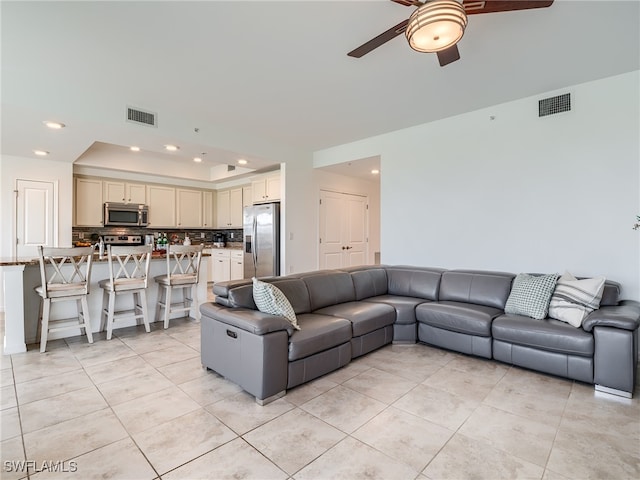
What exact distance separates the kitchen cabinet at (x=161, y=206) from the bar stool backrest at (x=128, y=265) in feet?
9.71

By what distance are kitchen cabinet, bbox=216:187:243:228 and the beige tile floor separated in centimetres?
480

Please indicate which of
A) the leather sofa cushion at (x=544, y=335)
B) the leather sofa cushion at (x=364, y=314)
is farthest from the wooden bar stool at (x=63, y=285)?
the leather sofa cushion at (x=544, y=335)

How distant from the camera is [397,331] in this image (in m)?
3.63

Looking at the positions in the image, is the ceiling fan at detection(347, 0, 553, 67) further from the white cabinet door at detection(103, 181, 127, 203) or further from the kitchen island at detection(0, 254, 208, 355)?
the white cabinet door at detection(103, 181, 127, 203)

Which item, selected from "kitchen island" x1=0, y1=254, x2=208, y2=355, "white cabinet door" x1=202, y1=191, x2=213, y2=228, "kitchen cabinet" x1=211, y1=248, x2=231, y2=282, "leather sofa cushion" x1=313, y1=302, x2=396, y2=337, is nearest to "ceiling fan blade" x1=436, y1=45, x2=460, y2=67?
"leather sofa cushion" x1=313, y1=302, x2=396, y2=337

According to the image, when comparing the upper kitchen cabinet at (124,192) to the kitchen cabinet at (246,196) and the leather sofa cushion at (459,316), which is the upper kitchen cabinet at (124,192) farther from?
the leather sofa cushion at (459,316)

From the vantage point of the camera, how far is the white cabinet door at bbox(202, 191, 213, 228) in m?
7.90

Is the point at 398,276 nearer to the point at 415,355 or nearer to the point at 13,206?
the point at 415,355

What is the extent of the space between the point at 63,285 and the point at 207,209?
4.71 meters

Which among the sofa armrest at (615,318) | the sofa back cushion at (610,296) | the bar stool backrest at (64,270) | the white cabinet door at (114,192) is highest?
the white cabinet door at (114,192)

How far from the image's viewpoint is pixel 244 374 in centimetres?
244

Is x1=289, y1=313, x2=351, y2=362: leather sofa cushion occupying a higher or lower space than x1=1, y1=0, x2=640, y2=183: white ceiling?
lower

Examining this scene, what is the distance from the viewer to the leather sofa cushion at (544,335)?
259 centimetres

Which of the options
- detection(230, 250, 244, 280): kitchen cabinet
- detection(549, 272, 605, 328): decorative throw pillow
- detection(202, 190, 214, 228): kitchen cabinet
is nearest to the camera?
detection(549, 272, 605, 328): decorative throw pillow
